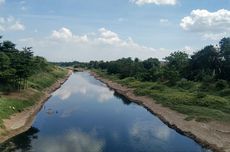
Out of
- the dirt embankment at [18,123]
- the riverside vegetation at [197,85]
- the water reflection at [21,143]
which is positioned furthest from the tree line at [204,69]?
the water reflection at [21,143]

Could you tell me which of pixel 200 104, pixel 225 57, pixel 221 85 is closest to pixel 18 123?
pixel 200 104

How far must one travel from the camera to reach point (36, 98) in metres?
59.2

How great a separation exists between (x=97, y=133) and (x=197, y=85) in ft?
125

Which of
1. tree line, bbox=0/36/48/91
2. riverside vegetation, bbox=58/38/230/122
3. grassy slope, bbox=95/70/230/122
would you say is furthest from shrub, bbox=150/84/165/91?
tree line, bbox=0/36/48/91

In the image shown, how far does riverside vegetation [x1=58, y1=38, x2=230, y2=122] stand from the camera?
48244 mm

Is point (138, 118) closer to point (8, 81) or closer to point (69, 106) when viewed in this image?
point (69, 106)

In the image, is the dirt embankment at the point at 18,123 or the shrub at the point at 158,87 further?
the shrub at the point at 158,87

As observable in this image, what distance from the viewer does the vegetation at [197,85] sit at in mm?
48469

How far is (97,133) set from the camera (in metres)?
39.3

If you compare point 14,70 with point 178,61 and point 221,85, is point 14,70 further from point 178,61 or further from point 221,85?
point 178,61

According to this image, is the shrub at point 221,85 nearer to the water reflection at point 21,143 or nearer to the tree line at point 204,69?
the tree line at point 204,69

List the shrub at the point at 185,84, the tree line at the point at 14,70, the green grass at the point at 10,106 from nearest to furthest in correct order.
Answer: the green grass at the point at 10,106 < the tree line at the point at 14,70 < the shrub at the point at 185,84

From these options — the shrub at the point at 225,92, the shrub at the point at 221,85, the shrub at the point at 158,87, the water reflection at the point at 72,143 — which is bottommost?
the water reflection at the point at 72,143

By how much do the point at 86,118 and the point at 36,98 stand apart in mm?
14021
